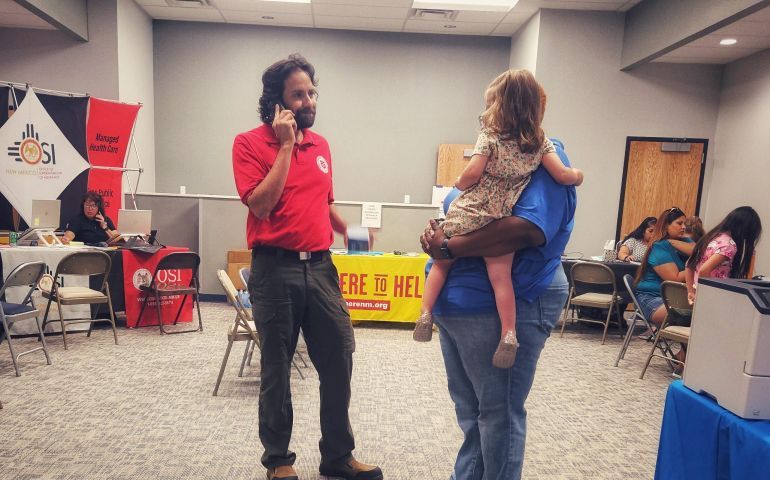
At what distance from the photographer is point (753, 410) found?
116 cm

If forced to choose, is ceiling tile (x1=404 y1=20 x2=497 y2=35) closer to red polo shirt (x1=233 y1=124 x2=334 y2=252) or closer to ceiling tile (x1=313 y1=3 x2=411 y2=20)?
ceiling tile (x1=313 y1=3 x2=411 y2=20)

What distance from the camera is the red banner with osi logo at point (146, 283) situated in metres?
4.56

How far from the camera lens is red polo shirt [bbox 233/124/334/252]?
5.90 ft

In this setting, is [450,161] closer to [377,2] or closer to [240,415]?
[377,2]

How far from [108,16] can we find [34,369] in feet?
15.6

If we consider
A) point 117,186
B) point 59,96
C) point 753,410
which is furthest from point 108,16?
point 753,410

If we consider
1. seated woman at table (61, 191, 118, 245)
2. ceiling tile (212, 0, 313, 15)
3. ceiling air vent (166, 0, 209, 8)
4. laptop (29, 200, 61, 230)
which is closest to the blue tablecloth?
seated woman at table (61, 191, 118, 245)

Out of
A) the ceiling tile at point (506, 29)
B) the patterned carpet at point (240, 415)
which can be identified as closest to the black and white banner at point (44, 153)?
the patterned carpet at point (240, 415)

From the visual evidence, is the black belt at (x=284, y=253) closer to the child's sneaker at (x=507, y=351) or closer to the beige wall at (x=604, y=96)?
the child's sneaker at (x=507, y=351)

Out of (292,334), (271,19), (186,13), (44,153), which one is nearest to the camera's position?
(292,334)

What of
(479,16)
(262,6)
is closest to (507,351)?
(479,16)

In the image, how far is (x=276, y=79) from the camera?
1.81 metres

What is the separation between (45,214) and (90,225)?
0.48 metres

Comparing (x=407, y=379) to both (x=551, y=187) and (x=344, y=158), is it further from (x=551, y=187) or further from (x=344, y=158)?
(x=344, y=158)
